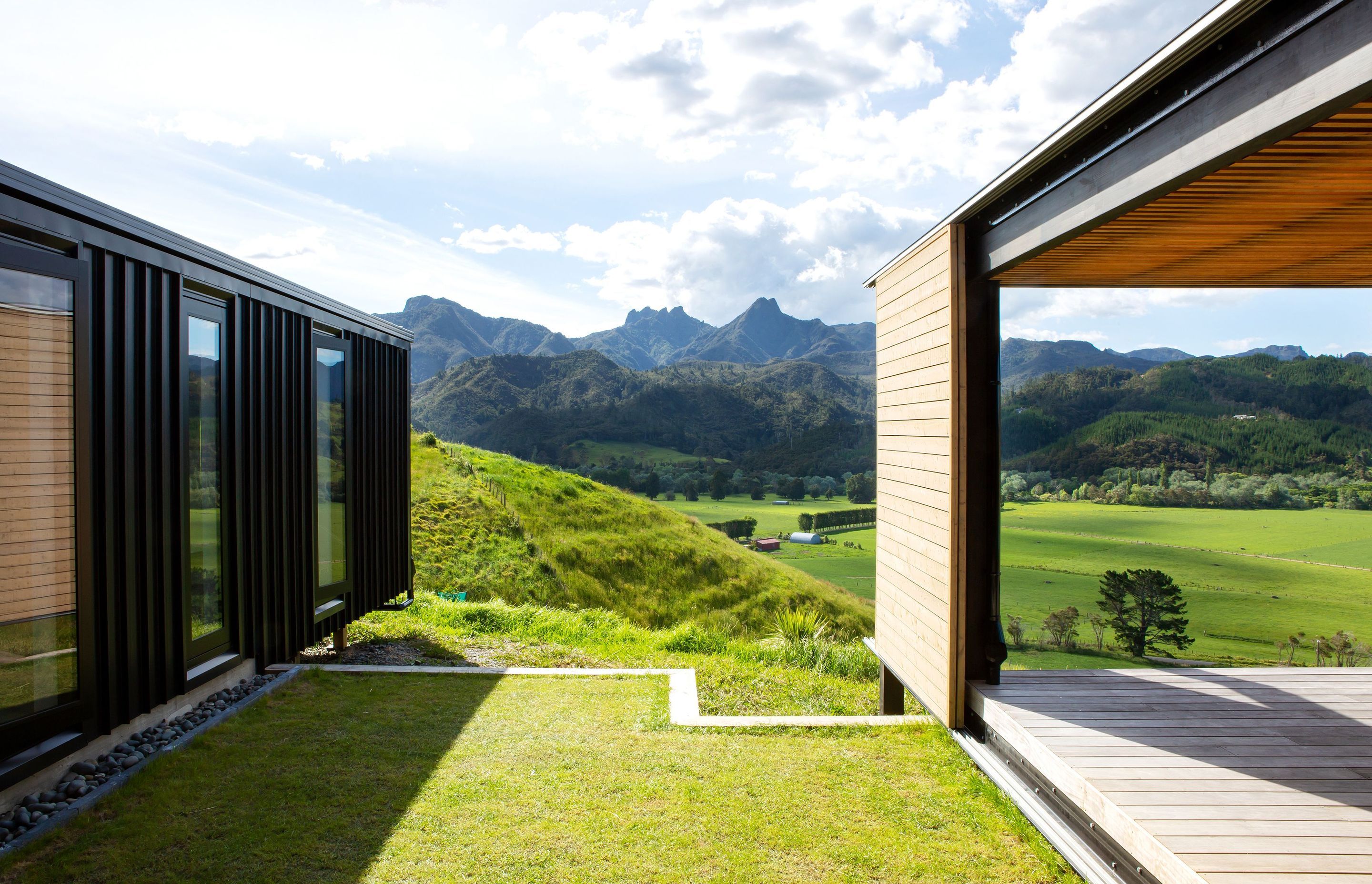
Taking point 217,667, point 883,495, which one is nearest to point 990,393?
point 883,495

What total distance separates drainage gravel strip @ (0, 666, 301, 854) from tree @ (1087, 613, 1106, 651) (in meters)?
7.87

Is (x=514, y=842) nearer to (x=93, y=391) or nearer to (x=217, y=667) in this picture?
(x=217, y=667)

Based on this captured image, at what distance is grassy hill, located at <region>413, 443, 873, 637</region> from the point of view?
1188 centimetres

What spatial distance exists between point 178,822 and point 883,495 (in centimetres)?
418

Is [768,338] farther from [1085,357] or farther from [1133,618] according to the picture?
[1133,618]

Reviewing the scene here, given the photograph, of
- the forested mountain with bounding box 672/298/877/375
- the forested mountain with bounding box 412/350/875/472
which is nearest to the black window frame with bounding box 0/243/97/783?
the forested mountain with bounding box 412/350/875/472

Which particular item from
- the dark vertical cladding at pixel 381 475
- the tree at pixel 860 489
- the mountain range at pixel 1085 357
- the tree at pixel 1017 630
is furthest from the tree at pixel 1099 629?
the tree at pixel 860 489

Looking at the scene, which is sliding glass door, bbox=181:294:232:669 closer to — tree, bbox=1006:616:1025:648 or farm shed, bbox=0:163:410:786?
farm shed, bbox=0:163:410:786

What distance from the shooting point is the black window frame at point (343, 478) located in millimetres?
4883

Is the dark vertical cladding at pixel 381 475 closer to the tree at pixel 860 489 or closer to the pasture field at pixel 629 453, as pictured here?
the tree at pixel 860 489

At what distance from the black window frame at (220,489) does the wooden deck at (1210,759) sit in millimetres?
4271

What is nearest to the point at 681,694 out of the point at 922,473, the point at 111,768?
the point at 922,473

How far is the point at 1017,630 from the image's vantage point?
8.15 m

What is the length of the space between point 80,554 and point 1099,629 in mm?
8686
